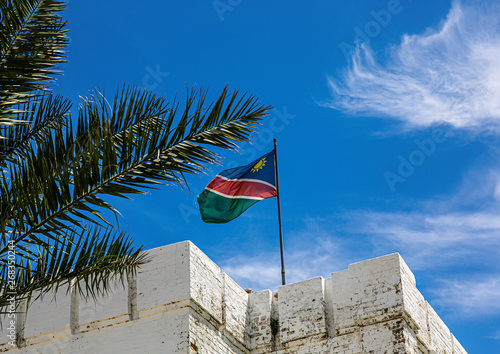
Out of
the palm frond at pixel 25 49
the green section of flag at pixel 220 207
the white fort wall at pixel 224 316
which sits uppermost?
the green section of flag at pixel 220 207

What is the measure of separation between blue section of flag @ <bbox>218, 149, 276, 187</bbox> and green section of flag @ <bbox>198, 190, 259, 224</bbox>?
18.6 inches

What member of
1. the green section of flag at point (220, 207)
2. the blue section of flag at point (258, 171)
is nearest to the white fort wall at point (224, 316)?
the green section of flag at point (220, 207)

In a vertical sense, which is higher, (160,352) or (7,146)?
(7,146)

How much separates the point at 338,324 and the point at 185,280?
2326 mm

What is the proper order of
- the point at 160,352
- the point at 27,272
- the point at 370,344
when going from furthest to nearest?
1. the point at 370,344
2. the point at 160,352
3. the point at 27,272

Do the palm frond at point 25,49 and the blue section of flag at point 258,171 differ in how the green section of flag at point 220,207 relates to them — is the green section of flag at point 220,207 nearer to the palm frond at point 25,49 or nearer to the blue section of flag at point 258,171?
the blue section of flag at point 258,171

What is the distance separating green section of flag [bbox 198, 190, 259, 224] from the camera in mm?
13367

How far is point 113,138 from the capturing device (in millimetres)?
6598

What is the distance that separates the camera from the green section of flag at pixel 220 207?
43.9ft

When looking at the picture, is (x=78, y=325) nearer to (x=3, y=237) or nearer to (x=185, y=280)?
(x=185, y=280)

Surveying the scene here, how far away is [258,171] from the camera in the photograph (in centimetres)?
1355

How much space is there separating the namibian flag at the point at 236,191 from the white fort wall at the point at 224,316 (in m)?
2.89

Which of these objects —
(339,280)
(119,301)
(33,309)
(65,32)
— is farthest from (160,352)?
(65,32)

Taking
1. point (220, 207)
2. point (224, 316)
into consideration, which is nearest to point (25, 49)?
point (224, 316)
